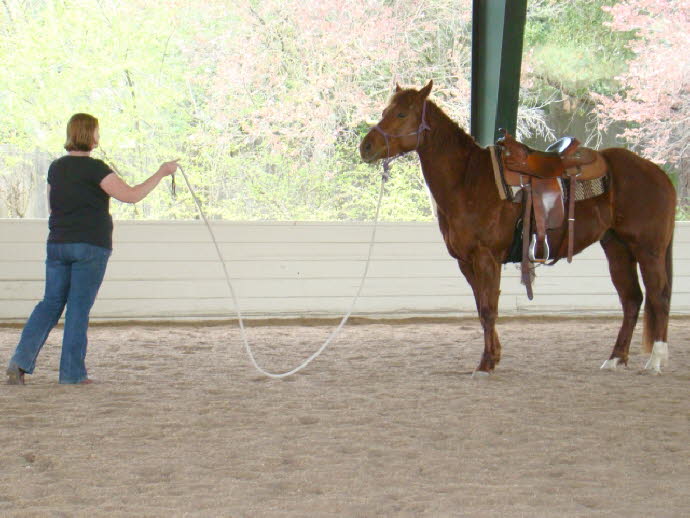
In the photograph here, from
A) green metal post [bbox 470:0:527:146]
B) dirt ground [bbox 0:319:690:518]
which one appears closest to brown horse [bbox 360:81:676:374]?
dirt ground [bbox 0:319:690:518]

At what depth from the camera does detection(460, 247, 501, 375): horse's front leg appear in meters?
4.40

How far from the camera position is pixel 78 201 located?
3924 millimetres

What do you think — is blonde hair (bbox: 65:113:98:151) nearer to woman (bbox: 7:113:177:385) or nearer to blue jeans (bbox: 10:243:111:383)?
woman (bbox: 7:113:177:385)

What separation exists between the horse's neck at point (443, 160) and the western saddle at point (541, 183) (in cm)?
23

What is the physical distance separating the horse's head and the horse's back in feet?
3.72

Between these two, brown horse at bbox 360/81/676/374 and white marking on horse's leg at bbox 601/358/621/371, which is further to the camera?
white marking on horse's leg at bbox 601/358/621/371

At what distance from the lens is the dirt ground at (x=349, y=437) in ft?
7.38

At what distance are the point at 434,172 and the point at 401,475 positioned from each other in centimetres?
232

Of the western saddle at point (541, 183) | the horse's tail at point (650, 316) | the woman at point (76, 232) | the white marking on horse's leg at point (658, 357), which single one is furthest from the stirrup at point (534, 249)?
the woman at point (76, 232)

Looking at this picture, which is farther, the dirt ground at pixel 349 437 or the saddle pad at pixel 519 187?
the saddle pad at pixel 519 187

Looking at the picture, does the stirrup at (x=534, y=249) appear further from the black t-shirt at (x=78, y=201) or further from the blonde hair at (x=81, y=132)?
the blonde hair at (x=81, y=132)

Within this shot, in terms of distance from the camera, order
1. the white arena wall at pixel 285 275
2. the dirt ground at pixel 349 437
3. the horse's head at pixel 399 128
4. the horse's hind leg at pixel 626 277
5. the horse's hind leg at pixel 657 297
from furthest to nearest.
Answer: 1. the white arena wall at pixel 285 275
2. the horse's hind leg at pixel 626 277
3. the horse's hind leg at pixel 657 297
4. the horse's head at pixel 399 128
5. the dirt ground at pixel 349 437

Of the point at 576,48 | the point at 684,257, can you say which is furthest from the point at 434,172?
the point at 576,48

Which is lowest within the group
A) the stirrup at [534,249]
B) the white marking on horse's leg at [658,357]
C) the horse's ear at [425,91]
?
the white marking on horse's leg at [658,357]
